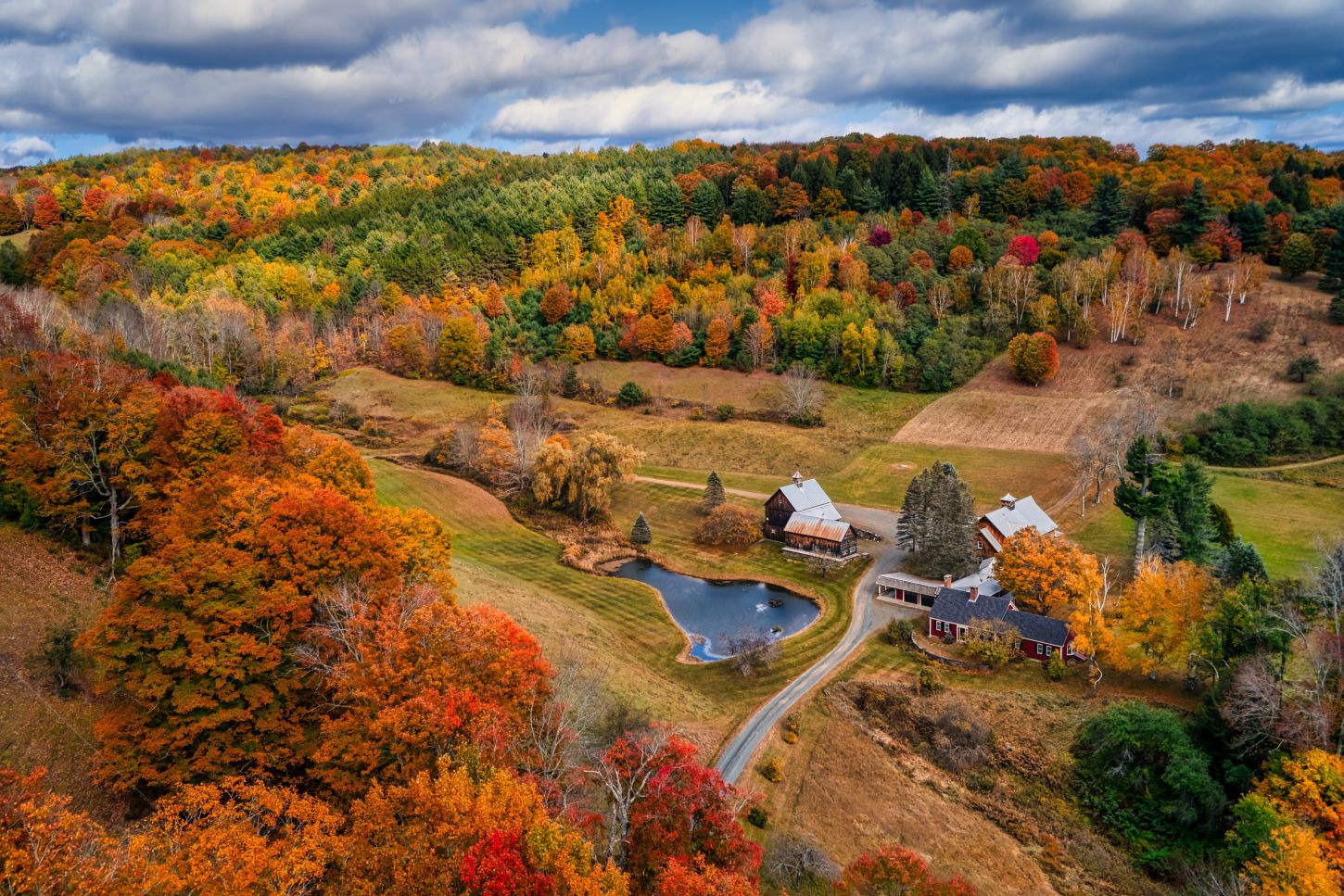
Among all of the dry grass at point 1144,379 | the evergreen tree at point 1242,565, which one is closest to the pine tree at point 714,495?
the dry grass at point 1144,379

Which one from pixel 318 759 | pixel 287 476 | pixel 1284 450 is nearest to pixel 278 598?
pixel 318 759

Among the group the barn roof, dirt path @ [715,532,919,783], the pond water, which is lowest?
the pond water

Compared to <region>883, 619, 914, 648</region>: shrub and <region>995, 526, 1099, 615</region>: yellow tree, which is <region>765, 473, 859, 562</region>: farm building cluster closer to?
<region>883, 619, 914, 648</region>: shrub

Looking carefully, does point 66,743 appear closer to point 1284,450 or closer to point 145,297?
point 1284,450

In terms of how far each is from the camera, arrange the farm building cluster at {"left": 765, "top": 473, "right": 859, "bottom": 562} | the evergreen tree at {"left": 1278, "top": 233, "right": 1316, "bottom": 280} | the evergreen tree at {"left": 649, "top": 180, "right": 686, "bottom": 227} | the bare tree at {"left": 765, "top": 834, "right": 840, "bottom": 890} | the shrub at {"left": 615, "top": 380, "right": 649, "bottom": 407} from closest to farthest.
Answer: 1. the bare tree at {"left": 765, "top": 834, "right": 840, "bottom": 890}
2. the farm building cluster at {"left": 765, "top": 473, "right": 859, "bottom": 562}
3. the evergreen tree at {"left": 1278, "top": 233, "right": 1316, "bottom": 280}
4. the shrub at {"left": 615, "top": 380, "right": 649, "bottom": 407}
5. the evergreen tree at {"left": 649, "top": 180, "right": 686, "bottom": 227}

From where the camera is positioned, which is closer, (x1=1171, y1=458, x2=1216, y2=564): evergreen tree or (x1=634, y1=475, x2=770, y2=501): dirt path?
(x1=1171, y1=458, x2=1216, y2=564): evergreen tree

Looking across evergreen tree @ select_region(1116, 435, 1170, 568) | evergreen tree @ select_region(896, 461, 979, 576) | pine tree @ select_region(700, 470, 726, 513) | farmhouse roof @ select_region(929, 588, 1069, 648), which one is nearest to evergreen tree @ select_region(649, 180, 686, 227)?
pine tree @ select_region(700, 470, 726, 513)
